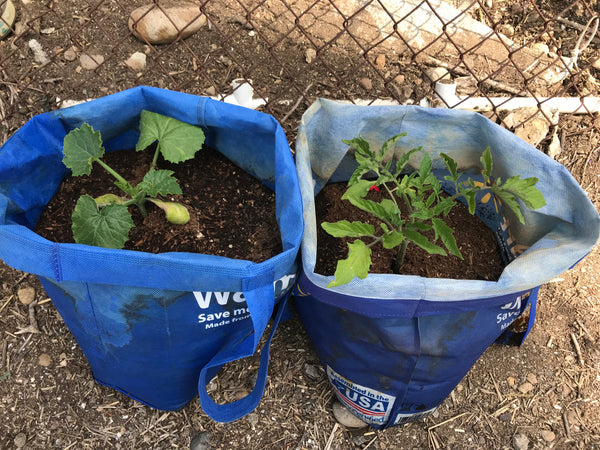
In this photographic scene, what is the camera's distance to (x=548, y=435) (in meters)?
1.46

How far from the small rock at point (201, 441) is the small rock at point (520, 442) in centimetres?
84

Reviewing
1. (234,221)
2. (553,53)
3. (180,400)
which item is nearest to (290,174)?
(234,221)

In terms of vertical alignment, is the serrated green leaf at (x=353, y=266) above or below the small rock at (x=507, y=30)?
below

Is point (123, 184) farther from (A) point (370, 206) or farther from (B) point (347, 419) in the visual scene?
(B) point (347, 419)

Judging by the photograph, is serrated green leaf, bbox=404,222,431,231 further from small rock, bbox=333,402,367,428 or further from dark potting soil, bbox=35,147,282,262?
small rock, bbox=333,402,367,428

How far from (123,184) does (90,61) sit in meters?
0.83

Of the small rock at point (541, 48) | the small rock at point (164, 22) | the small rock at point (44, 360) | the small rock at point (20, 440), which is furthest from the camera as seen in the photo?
the small rock at point (541, 48)

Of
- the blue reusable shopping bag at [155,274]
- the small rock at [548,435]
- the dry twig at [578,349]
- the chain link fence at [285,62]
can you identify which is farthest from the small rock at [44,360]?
the dry twig at [578,349]

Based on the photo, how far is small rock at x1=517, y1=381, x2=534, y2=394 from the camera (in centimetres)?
153

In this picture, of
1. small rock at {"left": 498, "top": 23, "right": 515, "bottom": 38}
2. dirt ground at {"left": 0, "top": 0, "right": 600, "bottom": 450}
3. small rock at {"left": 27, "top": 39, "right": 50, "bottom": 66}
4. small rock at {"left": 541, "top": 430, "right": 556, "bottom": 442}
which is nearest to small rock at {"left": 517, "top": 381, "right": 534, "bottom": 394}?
dirt ground at {"left": 0, "top": 0, "right": 600, "bottom": 450}

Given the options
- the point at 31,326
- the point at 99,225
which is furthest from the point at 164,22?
the point at 31,326

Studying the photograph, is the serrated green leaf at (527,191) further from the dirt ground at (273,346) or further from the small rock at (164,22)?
the small rock at (164,22)

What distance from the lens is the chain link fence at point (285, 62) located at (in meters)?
1.80

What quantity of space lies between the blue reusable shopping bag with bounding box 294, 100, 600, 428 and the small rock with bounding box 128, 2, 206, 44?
73 cm
